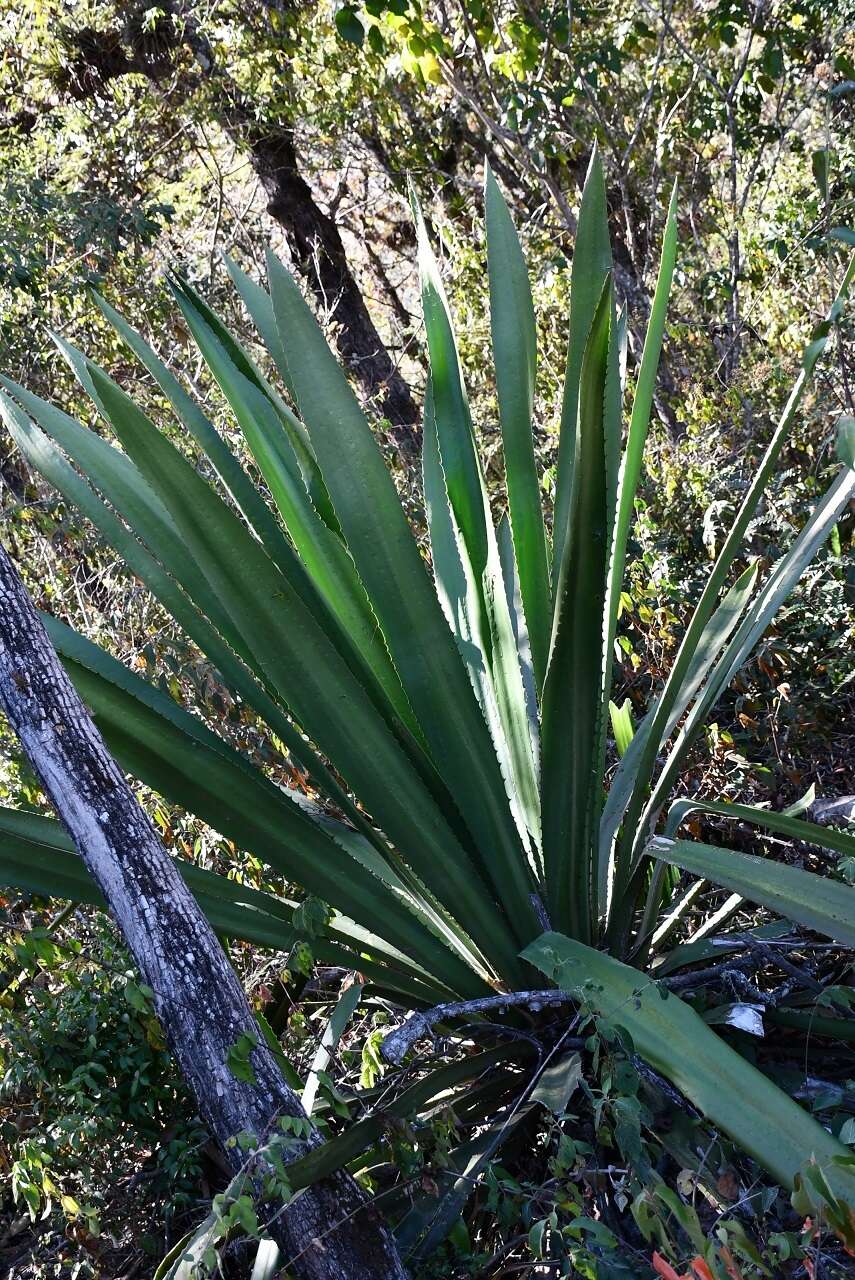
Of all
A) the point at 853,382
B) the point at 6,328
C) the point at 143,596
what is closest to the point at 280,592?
the point at 143,596

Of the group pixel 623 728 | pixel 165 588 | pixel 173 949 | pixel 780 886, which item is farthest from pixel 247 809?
pixel 623 728

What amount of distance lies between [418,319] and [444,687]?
182 inches

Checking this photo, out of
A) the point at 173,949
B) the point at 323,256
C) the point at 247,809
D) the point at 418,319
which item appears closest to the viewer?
the point at 173,949

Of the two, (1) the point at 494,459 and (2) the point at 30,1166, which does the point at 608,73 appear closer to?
(1) the point at 494,459

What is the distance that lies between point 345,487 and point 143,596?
2254mm

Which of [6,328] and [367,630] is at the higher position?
[6,328]

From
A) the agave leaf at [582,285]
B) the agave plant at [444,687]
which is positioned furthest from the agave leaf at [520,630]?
the agave leaf at [582,285]

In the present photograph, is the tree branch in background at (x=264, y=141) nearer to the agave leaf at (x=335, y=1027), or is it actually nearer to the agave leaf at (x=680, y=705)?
the agave leaf at (x=680, y=705)

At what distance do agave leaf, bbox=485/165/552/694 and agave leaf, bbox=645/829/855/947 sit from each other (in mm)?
564

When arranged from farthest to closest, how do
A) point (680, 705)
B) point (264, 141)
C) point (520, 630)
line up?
point (264, 141)
point (520, 630)
point (680, 705)

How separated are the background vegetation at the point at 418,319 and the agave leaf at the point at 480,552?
0.52m

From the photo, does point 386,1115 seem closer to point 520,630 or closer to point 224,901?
point 224,901

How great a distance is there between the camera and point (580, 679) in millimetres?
1556

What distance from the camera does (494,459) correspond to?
477 centimetres
